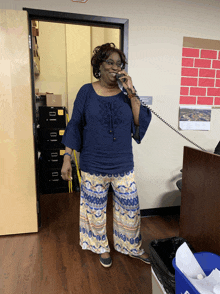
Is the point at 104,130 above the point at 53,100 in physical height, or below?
below

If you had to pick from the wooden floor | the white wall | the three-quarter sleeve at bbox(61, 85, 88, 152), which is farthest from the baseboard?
the three-quarter sleeve at bbox(61, 85, 88, 152)

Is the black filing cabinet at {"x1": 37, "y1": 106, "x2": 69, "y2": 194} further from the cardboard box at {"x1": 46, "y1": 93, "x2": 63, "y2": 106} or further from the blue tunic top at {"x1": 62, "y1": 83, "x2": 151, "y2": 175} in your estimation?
the blue tunic top at {"x1": 62, "y1": 83, "x2": 151, "y2": 175}

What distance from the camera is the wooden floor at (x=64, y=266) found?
1388 millimetres

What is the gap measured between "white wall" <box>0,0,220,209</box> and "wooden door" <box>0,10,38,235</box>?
1.14 ft

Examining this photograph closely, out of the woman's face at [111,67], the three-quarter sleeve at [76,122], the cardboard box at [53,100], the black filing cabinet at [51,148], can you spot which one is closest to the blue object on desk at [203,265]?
the three-quarter sleeve at [76,122]

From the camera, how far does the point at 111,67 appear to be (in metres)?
1.40

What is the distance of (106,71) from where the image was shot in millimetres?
A: 1411

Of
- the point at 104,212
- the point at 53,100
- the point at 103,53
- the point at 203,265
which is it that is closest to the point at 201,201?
the point at 203,265

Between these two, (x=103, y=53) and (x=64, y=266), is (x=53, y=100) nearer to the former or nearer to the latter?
(x=103, y=53)

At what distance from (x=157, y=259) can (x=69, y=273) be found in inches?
32.0

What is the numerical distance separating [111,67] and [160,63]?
94 cm

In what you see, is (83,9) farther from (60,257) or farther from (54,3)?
(60,257)

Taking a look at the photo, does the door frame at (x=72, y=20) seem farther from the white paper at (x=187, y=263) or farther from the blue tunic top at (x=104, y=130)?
the white paper at (x=187, y=263)

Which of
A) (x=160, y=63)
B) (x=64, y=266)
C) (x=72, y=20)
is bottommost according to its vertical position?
(x=64, y=266)
